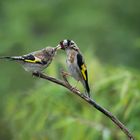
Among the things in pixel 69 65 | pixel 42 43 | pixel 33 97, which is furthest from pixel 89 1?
pixel 69 65

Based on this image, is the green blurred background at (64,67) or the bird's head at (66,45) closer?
the bird's head at (66,45)

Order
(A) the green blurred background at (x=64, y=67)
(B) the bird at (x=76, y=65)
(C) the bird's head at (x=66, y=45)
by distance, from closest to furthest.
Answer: (C) the bird's head at (x=66, y=45) < (B) the bird at (x=76, y=65) < (A) the green blurred background at (x=64, y=67)

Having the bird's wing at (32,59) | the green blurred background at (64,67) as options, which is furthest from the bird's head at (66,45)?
the green blurred background at (64,67)

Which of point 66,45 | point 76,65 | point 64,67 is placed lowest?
point 66,45

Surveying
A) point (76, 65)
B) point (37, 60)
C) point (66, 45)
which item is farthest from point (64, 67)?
point (66, 45)

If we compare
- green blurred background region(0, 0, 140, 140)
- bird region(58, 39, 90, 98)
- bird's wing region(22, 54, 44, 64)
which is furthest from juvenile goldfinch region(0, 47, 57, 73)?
green blurred background region(0, 0, 140, 140)

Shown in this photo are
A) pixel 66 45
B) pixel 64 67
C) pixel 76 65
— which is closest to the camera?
pixel 66 45

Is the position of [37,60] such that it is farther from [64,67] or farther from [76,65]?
[64,67]

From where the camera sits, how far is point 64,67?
31.6 ft

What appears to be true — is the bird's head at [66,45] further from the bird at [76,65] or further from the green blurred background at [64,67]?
the green blurred background at [64,67]

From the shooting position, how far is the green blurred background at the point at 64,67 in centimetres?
871

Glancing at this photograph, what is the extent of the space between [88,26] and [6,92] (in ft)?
15.4

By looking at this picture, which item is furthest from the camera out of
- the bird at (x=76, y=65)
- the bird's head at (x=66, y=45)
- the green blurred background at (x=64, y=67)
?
the green blurred background at (x=64, y=67)

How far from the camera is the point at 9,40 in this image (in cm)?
1291
